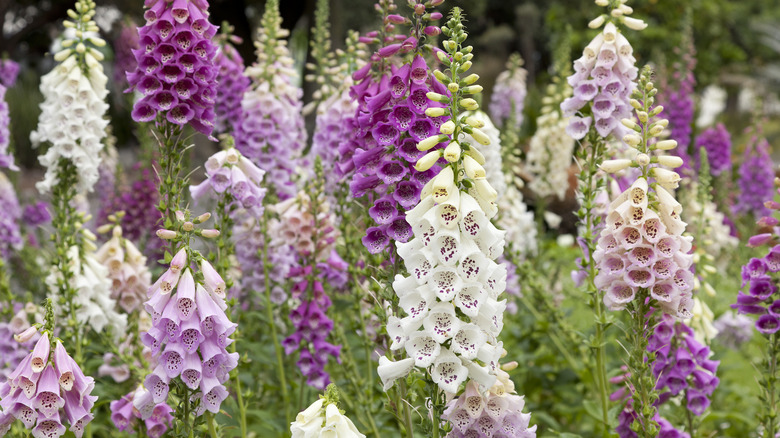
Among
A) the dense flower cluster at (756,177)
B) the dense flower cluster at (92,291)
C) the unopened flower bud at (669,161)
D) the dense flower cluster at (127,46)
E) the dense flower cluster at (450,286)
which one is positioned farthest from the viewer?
the dense flower cluster at (756,177)

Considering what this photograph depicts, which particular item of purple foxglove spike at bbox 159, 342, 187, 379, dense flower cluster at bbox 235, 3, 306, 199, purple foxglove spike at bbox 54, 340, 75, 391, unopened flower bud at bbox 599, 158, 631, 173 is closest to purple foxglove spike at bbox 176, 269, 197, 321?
purple foxglove spike at bbox 159, 342, 187, 379

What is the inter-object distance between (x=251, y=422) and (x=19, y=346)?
159 cm

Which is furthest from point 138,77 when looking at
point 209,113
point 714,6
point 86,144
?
point 714,6

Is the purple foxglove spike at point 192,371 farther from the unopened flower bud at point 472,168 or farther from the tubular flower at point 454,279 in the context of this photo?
the unopened flower bud at point 472,168

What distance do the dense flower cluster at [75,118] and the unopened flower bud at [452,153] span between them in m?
2.80

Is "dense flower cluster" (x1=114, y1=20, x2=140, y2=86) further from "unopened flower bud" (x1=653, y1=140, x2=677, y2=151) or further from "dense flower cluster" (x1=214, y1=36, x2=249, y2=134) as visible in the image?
"unopened flower bud" (x1=653, y1=140, x2=677, y2=151)

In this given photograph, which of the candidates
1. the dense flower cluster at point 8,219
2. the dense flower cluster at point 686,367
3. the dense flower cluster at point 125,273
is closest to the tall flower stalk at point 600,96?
the dense flower cluster at point 686,367

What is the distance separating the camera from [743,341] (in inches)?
276

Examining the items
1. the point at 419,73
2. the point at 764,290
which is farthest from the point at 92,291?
the point at 764,290

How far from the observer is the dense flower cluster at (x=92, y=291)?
4.44 meters

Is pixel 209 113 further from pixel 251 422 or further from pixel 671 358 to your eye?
pixel 671 358

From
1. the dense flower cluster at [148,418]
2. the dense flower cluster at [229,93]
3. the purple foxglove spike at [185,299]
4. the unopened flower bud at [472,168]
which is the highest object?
the dense flower cluster at [229,93]

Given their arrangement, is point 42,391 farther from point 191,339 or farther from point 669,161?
point 669,161

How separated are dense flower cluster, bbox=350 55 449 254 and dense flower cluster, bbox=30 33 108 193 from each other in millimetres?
2115
